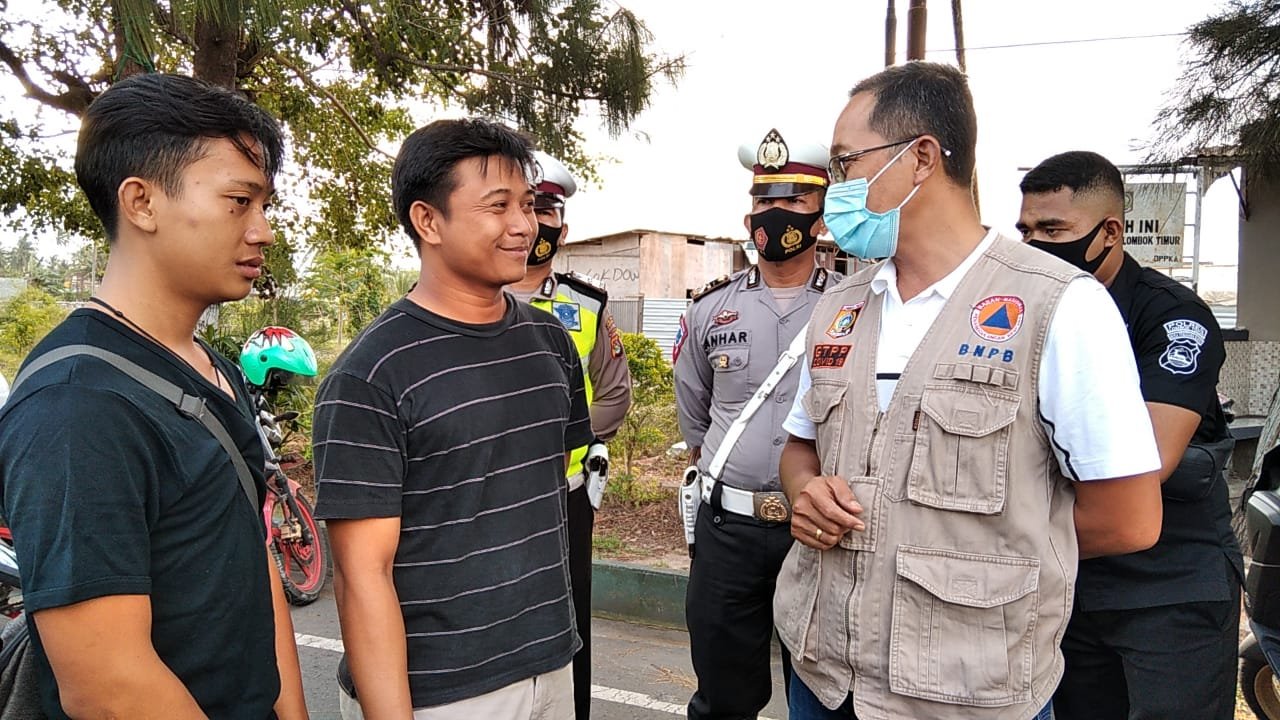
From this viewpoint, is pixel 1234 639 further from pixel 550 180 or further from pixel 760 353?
pixel 550 180

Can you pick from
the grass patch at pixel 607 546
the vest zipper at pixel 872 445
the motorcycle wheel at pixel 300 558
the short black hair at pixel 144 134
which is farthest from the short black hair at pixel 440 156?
the grass patch at pixel 607 546

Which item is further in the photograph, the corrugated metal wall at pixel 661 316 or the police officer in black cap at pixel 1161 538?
the corrugated metal wall at pixel 661 316

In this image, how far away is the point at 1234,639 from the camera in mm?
2154

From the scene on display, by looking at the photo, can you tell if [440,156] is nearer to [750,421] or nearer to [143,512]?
[143,512]

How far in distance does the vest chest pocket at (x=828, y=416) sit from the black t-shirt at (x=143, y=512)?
1.08 m

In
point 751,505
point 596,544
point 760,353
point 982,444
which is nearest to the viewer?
point 982,444

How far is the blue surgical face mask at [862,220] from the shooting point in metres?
1.79

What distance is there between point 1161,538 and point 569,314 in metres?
1.95

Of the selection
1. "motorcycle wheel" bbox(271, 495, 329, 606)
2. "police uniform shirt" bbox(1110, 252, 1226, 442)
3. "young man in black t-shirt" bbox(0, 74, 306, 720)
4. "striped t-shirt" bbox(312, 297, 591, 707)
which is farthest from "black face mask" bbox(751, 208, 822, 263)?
"motorcycle wheel" bbox(271, 495, 329, 606)

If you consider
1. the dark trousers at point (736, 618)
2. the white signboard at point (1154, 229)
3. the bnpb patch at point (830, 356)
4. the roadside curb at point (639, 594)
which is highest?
the white signboard at point (1154, 229)

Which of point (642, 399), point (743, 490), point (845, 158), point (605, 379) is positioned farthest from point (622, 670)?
point (845, 158)

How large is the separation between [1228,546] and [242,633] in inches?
89.7

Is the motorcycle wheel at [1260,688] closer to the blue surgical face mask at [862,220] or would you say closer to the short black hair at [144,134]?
the blue surgical face mask at [862,220]

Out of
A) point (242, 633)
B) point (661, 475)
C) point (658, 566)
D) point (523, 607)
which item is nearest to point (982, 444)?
point (523, 607)
